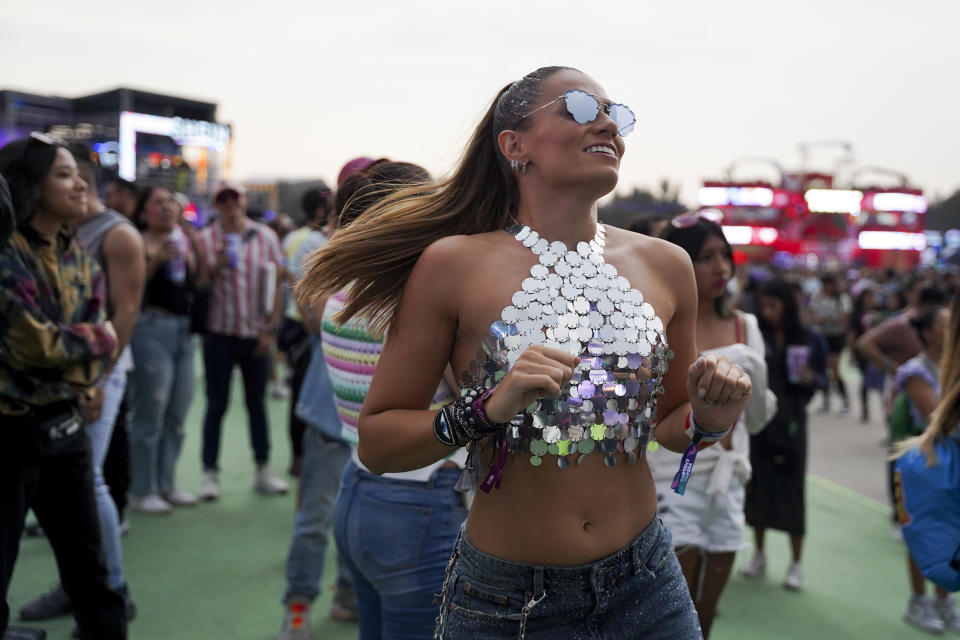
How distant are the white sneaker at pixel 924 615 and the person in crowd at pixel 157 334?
426 centimetres

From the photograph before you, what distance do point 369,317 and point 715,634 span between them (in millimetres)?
3065

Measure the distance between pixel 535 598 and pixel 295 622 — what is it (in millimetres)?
2281

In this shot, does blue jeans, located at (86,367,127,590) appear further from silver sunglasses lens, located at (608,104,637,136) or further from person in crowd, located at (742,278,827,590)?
person in crowd, located at (742,278,827,590)

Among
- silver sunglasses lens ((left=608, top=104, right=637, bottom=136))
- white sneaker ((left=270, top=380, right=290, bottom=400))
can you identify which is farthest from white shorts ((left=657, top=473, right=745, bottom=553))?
white sneaker ((left=270, top=380, right=290, bottom=400))

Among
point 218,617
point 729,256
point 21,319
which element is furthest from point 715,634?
point 21,319

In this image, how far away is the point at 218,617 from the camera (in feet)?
13.2

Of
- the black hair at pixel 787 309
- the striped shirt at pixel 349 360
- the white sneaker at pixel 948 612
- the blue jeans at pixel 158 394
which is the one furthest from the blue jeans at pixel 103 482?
the white sneaker at pixel 948 612

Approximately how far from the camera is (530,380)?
59.1 inches

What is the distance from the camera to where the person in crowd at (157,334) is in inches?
209

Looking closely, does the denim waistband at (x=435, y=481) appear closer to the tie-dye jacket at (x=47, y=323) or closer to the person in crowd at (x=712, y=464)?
the person in crowd at (x=712, y=464)

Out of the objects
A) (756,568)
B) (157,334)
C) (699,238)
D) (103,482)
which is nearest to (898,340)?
(756,568)

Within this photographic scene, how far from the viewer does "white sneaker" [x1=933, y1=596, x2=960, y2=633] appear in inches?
174

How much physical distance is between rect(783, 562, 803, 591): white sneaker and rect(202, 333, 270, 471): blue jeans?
3.42 meters

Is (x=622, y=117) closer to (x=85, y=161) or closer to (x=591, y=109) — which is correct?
(x=591, y=109)
